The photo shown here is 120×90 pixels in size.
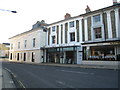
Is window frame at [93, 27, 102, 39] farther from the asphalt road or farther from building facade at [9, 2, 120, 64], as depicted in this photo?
the asphalt road

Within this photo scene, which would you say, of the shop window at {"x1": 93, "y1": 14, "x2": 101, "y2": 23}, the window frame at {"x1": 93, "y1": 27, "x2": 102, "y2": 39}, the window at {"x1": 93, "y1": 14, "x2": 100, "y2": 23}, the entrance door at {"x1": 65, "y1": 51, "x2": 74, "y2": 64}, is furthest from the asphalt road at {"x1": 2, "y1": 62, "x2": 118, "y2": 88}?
the entrance door at {"x1": 65, "y1": 51, "x2": 74, "y2": 64}

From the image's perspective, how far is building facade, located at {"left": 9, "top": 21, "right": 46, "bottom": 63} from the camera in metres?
31.7

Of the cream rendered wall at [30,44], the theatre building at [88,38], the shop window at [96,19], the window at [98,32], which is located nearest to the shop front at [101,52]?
the theatre building at [88,38]

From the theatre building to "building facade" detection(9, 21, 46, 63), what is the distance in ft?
10.9

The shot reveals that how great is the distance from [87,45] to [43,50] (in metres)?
13.5

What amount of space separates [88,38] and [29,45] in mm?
20148

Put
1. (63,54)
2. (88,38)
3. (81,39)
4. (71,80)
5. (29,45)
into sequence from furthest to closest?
(29,45) → (63,54) → (81,39) → (88,38) → (71,80)

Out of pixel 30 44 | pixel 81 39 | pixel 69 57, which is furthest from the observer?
pixel 30 44

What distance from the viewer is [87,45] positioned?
21266 millimetres

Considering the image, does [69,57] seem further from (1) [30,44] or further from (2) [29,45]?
(2) [29,45]

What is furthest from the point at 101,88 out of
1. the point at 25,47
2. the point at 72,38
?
the point at 25,47

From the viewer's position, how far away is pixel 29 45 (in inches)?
1426

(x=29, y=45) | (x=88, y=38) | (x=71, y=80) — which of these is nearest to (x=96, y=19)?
(x=88, y=38)

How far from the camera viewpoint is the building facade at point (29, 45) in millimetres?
31737
